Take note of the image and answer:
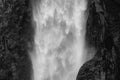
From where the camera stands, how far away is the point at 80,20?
3856 cm

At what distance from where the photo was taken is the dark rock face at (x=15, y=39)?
3769cm

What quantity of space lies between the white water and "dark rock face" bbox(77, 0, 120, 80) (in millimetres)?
4158

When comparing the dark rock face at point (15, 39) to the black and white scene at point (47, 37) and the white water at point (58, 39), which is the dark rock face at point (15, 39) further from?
the white water at point (58, 39)

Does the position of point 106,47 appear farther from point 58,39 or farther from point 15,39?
point 15,39

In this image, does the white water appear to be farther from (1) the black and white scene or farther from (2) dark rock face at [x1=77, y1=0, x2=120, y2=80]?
(2) dark rock face at [x1=77, y1=0, x2=120, y2=80]

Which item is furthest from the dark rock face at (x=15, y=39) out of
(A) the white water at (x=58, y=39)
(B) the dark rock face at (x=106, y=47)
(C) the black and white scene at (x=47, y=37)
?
(B) the dark rock face at (x=106, y=47)

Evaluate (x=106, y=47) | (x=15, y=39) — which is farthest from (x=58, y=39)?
(x=106, y=47)

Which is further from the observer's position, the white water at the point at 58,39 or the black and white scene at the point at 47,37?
the white water at the point at 58,39

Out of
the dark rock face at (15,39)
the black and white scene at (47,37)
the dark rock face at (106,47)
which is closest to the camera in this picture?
the dark rock face at (106,47)

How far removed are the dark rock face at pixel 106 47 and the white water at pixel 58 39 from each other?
416 cm

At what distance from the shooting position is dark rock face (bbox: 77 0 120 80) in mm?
31922

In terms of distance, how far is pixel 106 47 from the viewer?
32.5m

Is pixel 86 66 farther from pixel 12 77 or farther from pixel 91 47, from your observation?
pixel 12 77

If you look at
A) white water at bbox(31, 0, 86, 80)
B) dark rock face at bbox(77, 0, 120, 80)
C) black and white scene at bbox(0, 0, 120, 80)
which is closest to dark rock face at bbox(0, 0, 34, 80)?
black and white scene at bbox(0, 0, 120, 80)
